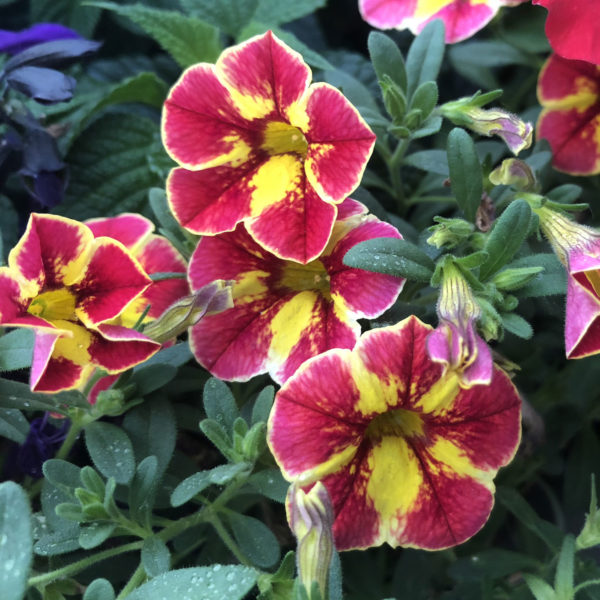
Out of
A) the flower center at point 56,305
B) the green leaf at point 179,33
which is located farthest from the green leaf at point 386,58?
the flower center at point 56,305

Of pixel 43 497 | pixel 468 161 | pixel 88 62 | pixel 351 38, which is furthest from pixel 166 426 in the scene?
pixel 351 38

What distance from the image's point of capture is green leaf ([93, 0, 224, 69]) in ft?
3.10

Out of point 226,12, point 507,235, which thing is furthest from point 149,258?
point 226,12

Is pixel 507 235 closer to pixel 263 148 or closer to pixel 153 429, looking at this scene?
pixel 263 148

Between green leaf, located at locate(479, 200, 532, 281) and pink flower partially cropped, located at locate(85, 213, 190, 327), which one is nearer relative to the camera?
green leaf, located at locate(479, 200, 532, 281)

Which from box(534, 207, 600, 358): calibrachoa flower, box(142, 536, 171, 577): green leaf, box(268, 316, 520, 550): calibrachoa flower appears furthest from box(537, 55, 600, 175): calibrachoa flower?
box(142, 536, 171, 577): green leaf

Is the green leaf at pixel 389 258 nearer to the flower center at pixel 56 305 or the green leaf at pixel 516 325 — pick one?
the green leaf at pixel 516 325

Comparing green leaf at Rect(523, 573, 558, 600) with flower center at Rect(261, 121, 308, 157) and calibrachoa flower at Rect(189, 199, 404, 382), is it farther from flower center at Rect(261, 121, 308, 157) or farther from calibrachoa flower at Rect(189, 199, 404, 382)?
flower center at Rect(261, 121, 308, 157)

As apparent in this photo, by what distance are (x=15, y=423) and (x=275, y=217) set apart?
0.94 ft

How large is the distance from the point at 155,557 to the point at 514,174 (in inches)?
16.6

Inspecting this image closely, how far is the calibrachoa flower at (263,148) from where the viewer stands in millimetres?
658

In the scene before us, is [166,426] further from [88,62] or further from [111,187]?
[88,62]

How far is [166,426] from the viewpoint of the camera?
72 centimetres

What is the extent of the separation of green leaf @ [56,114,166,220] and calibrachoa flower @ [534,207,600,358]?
1.62 ft
